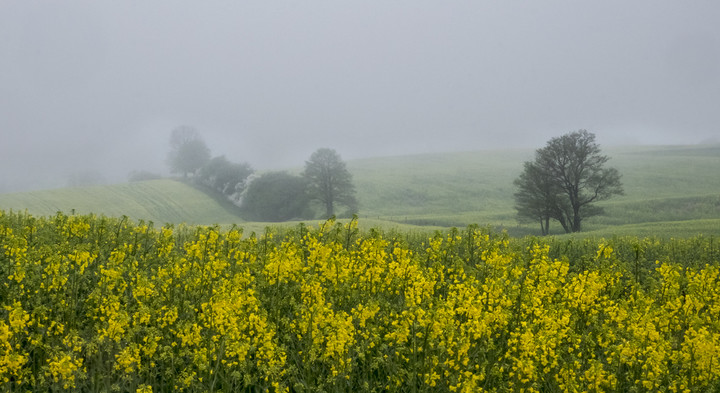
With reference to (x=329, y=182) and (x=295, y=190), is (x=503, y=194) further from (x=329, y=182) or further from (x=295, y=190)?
(x=295, y=190)

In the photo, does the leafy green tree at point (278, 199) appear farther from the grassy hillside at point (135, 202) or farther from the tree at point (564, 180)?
the tree at point (564, 180)

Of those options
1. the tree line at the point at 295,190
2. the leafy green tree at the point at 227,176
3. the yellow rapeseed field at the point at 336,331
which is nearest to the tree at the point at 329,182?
the tree line at the point at 295,190

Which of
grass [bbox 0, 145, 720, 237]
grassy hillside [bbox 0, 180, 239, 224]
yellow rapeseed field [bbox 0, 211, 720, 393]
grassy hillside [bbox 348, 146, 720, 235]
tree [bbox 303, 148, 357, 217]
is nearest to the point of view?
yellow rapeseed field [bbox 0, 211, 720, 393]

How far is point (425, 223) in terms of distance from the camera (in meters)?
51.9

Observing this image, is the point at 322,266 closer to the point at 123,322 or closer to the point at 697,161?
the point at 123,322

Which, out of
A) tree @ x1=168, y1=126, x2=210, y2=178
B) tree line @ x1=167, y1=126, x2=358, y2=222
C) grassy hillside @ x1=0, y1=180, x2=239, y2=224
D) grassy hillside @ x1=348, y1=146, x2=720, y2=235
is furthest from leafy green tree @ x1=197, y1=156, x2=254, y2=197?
grassy hillside @ x1=348, y1=146, x2=720, y2=235

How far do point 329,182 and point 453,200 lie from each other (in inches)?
626

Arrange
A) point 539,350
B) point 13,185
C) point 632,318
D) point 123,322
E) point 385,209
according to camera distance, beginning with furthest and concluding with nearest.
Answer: point 13,185 → point 385,209 → point 632,318 → point 539,350 → point 123,322

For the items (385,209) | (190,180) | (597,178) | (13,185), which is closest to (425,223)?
(385,209)

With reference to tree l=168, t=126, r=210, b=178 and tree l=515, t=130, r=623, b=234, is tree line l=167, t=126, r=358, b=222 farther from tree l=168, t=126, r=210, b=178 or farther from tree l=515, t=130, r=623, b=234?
tree l=515, t=130, r=623, b=234

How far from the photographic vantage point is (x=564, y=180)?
151 ft

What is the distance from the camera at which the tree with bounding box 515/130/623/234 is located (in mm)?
45594

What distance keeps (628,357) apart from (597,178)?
44.2 m

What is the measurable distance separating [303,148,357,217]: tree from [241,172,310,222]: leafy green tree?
173cm
